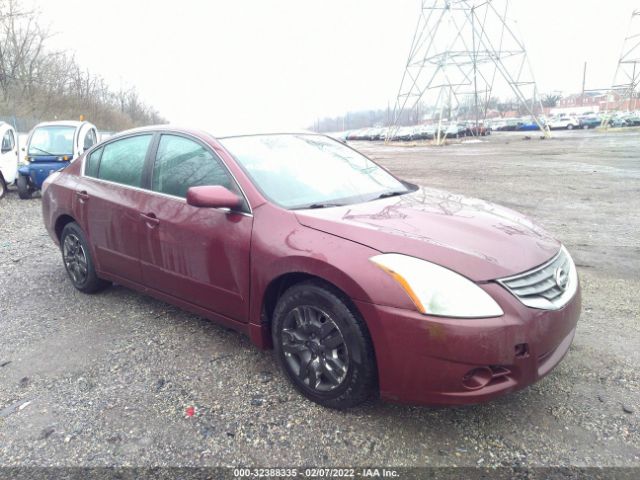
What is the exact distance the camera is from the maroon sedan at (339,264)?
2359mm

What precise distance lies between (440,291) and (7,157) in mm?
12357

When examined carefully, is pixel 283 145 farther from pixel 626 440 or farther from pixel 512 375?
pixel 626 440

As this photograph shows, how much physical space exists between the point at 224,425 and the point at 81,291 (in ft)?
9.16

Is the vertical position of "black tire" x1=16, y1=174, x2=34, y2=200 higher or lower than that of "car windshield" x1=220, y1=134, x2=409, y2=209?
lower

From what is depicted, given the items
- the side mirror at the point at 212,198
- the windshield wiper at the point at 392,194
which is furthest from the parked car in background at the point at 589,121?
the side mirror at the point at 212,198

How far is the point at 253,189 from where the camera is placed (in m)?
3.14

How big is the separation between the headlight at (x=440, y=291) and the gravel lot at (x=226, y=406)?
0.74 m

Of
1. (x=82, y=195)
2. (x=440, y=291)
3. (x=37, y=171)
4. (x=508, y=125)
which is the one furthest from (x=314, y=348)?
(x=508, y=125)

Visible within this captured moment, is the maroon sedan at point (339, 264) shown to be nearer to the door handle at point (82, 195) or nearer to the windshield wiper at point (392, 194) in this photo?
the windshield wiper at point (392, 194)

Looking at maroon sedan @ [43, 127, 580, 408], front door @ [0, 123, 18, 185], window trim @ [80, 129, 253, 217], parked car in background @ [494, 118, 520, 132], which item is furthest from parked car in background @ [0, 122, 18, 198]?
parked car in background @ [494, 118, 520, 132]

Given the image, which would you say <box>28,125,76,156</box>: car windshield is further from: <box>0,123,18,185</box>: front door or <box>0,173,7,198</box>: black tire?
<box>0,173,7,198</box>: black tire

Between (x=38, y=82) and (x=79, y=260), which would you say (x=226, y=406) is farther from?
(x=38, y=82)

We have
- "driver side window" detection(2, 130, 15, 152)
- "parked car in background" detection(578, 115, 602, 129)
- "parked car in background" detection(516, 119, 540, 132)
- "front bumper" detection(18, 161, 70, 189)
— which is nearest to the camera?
"front bumper" detection(18, 161, 70, 189)

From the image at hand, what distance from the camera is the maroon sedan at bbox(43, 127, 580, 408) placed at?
236 centimetres
